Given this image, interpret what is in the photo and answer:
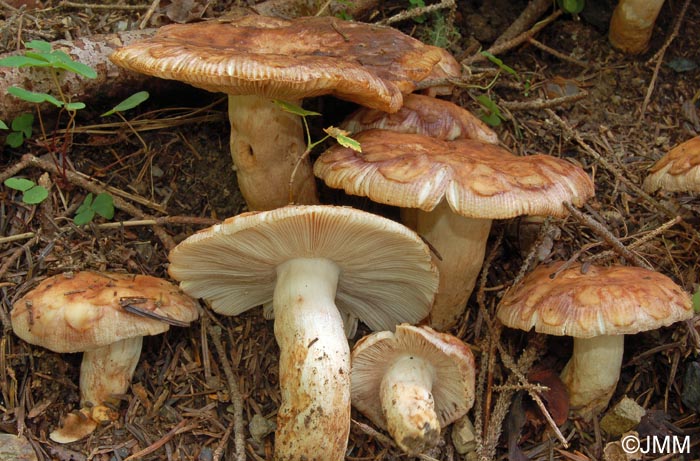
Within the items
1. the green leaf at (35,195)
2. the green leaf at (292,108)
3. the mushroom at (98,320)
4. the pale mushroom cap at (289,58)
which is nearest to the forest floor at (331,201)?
the mushroom at (98,320)

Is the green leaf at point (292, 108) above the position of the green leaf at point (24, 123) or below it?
above

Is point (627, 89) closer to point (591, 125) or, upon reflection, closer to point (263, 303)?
point (591, 125)

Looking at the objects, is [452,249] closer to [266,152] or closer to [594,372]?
[594,372]

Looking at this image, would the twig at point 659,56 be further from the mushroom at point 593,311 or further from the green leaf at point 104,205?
the green leaf at point 104,205

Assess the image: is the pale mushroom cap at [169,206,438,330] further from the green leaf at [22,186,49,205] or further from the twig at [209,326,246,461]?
the green leaf at [22,186,49,205]

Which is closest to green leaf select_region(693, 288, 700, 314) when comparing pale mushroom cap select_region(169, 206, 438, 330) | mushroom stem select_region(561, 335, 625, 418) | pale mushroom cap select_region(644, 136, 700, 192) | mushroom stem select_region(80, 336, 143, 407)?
mushroom stem select_region(561, 335, 625, 418)

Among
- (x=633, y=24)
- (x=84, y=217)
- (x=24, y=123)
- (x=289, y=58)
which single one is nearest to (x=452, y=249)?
(x=289, y=58)
